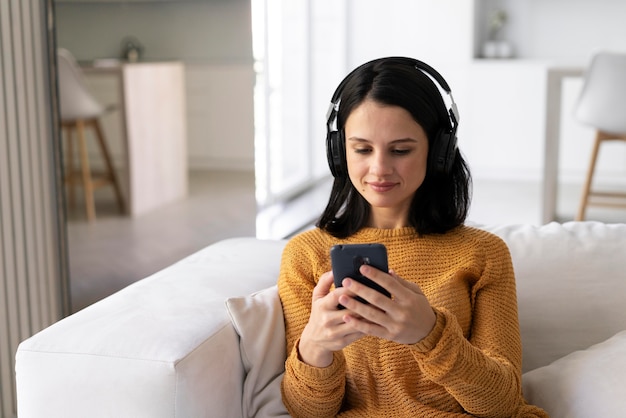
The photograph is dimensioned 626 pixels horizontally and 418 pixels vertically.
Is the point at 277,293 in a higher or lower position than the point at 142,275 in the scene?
higher

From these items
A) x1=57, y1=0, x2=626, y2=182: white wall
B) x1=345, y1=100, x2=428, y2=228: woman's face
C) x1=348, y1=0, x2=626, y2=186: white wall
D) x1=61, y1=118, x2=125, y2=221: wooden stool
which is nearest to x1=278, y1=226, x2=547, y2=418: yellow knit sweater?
x1=345, y1=100, x2=428, y2=228: woman's face

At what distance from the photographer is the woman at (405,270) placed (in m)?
1.18

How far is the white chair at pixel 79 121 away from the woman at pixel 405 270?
129 cm

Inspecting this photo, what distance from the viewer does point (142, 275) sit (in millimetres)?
2762

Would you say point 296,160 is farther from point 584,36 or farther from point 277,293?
point 277,293

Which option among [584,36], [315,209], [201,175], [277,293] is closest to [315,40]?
[315,209]

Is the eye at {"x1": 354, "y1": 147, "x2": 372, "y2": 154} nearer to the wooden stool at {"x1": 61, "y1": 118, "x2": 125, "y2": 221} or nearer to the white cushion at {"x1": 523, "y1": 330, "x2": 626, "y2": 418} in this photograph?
the white cushion at {"x1": 523, "y1": 330, "x2": 626, "y2": 418}

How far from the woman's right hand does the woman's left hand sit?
2 cm

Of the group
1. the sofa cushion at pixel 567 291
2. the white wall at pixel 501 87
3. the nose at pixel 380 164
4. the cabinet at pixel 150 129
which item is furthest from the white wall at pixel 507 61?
the nose at pixel 380 164

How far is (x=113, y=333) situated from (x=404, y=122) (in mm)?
519

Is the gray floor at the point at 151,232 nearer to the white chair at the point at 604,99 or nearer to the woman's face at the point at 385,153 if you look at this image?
the woman's face at the point at 385,153

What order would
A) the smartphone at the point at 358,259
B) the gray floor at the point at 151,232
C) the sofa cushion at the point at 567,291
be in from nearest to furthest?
the smartphone at the point at 358,259, the sofa cushion at the point at 567,291, the gray floor at the point at 151,232

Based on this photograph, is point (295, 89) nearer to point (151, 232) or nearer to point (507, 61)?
point (507, 61)

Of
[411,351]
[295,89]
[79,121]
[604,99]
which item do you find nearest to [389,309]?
[411,351]
